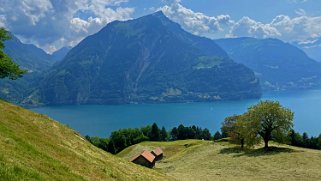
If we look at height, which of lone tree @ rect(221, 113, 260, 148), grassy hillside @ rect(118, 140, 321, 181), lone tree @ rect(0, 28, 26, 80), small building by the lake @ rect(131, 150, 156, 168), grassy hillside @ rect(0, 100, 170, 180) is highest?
lone tree @ rect(0, 28, 26, 80)

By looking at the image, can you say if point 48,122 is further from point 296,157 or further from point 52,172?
point 296,157

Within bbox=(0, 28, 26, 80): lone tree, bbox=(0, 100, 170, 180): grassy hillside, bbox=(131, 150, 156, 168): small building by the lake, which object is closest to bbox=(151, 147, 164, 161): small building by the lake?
bbox=(131, 150, 156, 168): small building by the lake

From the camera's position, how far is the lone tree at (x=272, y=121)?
8338 cm

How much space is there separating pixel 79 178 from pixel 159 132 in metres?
163

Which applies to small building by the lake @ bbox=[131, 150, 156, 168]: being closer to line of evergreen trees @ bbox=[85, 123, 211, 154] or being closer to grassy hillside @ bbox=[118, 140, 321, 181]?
grassy hillside @ bbox=[118, 140, 321, 181]

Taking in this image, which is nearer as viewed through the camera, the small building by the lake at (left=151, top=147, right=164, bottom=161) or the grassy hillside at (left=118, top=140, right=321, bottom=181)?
the grassy hillside at (left=118, top=140, right=321, bottom=181)

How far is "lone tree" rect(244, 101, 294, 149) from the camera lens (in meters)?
83.4

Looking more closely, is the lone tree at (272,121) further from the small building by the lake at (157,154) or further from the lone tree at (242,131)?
the small building by the lake at (157,154)

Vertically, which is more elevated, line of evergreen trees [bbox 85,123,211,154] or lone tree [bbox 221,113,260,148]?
lone tree [bbox 221,113,260,148]

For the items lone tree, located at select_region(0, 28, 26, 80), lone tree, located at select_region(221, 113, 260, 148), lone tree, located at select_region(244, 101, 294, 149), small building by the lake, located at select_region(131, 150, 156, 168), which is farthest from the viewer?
small building by the lake, located at select_region(131, 150, 156, 168)

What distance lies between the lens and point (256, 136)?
86.6 m

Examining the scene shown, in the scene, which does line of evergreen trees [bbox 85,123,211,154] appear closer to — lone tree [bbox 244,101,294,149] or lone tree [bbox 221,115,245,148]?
lone tree [bbox 221,115,245,148]

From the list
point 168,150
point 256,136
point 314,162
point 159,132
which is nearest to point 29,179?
point 314,162

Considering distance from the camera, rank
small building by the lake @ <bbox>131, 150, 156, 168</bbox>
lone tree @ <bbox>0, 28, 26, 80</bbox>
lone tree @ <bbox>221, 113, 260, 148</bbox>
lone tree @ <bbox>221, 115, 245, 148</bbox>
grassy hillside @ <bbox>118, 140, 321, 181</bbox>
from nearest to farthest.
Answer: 1. lone tree @ <bbox>0, 28, 26, 80</bbox>
2. grassy hillside @ <bbox>118, 140, 321, 181</bbox>
3. lone tree @ <bbox>221, 113, 260, 148</bbox>
4. small building by the lake @ <bbox>131, 150, 156, 168</bbox>
5. lone tree @ <bbox>221, 115, 245, 148</bbox>
